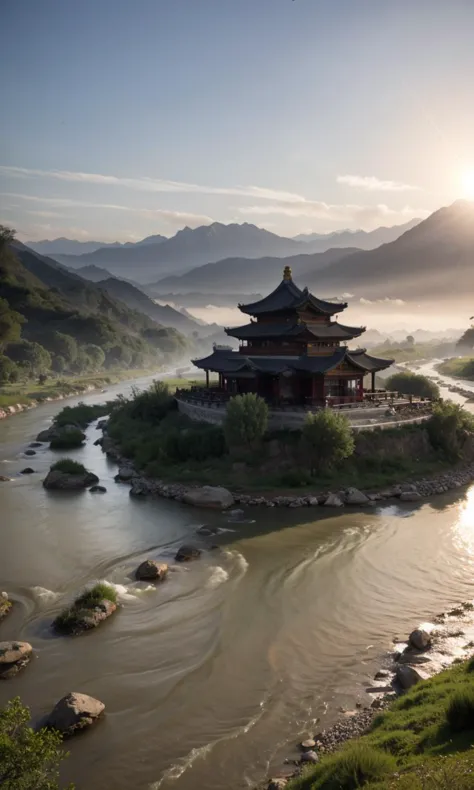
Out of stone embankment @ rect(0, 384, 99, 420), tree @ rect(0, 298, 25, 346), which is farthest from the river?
tree @ rect(0, 298, 25, 346)

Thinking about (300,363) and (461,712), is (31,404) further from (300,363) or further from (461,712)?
(461,712)

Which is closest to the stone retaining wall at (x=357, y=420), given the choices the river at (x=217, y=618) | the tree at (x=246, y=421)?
the tree at (x=246, y=421)

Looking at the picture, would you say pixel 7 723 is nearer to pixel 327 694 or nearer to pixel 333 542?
pixel 327 694

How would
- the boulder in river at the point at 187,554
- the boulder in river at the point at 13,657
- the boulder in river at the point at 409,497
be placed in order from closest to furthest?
the boulder in river at the point at 13,657
the boulder in river at the point at 187,554
the boulder in river at the point at 409,497

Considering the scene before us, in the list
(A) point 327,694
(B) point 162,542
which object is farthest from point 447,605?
(B) point 162,542

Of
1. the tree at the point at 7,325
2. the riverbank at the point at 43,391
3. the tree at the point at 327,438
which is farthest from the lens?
the tree at the point at 7,325

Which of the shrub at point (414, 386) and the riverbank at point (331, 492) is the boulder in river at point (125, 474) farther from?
the shrub at point (414, 386)

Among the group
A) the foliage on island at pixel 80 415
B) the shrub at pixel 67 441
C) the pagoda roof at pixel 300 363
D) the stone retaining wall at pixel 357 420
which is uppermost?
the pagoda roof at pixel 300 363

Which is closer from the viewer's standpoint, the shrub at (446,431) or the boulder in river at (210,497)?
the boulder in river at (210,497)

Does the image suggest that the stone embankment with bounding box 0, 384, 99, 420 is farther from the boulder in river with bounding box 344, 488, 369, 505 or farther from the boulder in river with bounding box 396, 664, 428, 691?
the boulder in river with bounding box 396, 664, 428, 691
